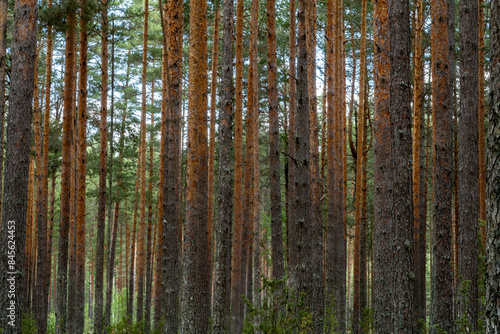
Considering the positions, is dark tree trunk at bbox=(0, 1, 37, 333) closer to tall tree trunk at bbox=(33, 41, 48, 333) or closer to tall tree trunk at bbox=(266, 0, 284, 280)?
tall tree trunk at bbox=(266, 0, 284, 280)

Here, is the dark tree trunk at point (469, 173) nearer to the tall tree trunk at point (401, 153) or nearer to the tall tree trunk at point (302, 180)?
the tall tree trunk at point (302, 180)

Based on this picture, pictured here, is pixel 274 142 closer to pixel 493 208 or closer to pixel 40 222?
pixel 40 222

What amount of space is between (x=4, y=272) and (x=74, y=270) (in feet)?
13.3

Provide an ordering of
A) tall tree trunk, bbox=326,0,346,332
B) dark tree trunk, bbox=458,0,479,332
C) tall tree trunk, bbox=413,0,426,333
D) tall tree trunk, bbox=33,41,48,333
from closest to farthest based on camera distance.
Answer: dark tree trunk, bbox=458,0,479,332, tall tree trunk, bbox=326,0,346,332, tall tree trunk, bbox=413,0,426,333, tall tree trunk, bbox=33,41,48,333

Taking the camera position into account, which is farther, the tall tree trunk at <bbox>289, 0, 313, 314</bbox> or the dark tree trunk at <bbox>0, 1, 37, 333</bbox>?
the tall tree trunk at <bbox>289, 0, 313, 314</bbox>

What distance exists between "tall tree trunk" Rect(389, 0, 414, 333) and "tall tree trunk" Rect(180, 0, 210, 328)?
2.92 m

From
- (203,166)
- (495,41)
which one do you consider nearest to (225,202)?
(203,166)

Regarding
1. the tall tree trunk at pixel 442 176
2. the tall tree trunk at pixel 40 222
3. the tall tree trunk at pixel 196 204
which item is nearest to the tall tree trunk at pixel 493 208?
the tall tree trunk at pixel 196 204

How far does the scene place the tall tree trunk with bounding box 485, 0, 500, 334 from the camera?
81.7 inches

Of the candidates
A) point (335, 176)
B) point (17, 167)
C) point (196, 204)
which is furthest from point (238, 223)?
point (17, 167)

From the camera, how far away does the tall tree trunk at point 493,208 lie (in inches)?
81.7

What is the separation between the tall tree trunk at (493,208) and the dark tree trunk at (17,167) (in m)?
6.32

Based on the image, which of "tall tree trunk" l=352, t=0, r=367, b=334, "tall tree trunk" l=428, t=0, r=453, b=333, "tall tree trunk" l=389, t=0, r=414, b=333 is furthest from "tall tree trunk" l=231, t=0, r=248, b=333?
"tall tree trunk" l=389, t=0, r=414, b=333

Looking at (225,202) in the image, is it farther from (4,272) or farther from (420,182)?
(420,182)
